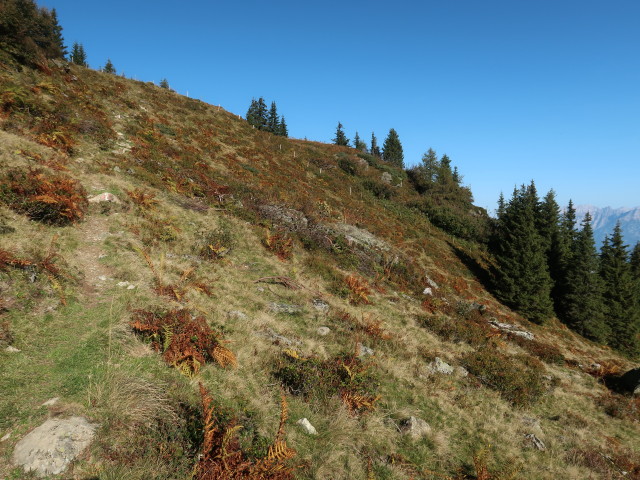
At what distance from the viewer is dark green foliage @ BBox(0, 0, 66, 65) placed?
18516mm

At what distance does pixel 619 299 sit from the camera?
110 feet

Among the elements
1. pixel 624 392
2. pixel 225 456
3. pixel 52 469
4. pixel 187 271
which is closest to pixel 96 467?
pixel 52 469

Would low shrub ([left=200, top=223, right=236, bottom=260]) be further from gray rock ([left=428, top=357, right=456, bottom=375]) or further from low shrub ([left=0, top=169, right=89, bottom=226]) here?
gray rock ([left=428, top=357, right=456, bottom=375])

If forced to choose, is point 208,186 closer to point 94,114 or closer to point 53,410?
point 94,114

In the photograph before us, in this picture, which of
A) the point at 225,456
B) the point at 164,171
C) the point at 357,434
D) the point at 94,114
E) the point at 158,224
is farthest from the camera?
the point at 94,114

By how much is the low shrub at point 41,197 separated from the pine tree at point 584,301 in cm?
3971

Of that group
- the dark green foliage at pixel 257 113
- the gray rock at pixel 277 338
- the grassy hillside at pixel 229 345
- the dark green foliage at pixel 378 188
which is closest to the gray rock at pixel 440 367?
the grassy hillside at pixel 229 345

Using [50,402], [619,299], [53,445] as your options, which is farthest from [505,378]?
[619,299]

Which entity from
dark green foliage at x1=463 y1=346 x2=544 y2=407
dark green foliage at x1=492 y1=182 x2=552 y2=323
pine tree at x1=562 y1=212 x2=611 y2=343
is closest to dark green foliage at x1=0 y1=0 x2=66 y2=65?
dark green foliage at x1=463 y1=346 x2=544 y2=407

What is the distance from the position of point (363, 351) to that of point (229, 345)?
12.7 feet

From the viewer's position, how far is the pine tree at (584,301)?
30203mm

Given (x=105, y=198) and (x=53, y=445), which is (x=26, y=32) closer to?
(x=105, y=198)

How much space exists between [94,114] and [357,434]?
24.9 meters

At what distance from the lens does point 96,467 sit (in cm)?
345
